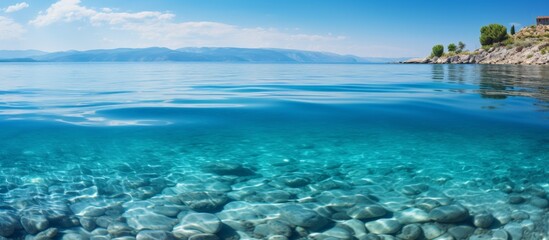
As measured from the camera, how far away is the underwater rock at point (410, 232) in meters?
6.37

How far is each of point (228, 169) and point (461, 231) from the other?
5.63 metres

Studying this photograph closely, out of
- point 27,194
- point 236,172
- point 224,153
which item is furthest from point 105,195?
point 224,153

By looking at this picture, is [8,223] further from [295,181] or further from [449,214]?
[449,214]

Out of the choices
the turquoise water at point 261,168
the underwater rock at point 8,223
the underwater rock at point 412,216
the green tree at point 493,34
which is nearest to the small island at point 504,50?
the green tree at point 493,34

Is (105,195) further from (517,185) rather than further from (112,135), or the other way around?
(517,185)

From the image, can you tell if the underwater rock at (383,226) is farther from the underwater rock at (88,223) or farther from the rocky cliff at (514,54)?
the rocky cliff at (514,54)

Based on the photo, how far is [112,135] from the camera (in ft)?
45.4

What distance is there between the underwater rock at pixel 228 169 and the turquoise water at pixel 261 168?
0.05 m

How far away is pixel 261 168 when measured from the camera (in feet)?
33.5

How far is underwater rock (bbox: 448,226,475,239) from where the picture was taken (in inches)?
253

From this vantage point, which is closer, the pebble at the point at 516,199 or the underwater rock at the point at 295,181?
the pebble at the point at 516,199

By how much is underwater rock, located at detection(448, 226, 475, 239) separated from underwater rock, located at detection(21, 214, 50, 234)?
23.0ft

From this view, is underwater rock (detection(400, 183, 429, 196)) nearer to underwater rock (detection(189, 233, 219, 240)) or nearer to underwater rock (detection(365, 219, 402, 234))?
underwater rock (detection(365, 219, 402, 234))

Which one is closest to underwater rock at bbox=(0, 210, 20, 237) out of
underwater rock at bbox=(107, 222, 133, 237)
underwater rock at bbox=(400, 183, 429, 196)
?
underwater rock at bbox=(107, 222, 133, 237)
